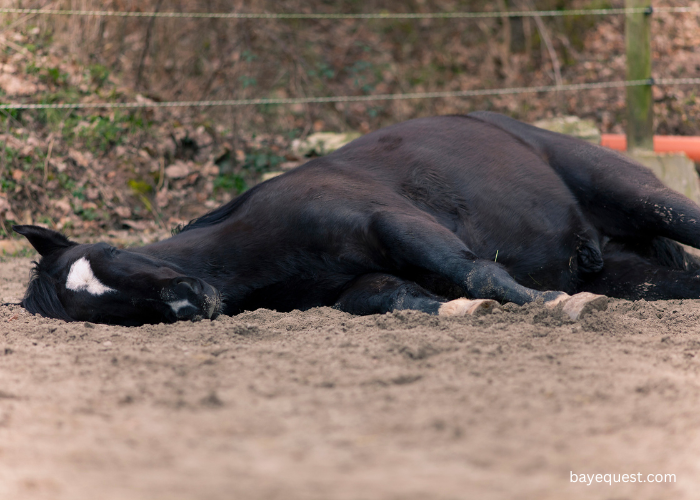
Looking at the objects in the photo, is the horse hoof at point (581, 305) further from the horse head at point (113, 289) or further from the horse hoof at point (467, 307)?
the horse head at point (113, 289)

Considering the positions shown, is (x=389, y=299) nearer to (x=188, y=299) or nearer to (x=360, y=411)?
(x=188, y=299)

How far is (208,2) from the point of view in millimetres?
7766

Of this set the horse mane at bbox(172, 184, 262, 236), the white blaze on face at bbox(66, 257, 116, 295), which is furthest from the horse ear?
the horse mane at bbox(172, 184, 262, 236)

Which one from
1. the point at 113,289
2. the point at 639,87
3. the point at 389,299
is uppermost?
the point at 639,87

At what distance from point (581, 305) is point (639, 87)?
4.02 m

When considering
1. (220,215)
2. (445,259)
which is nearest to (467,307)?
(445,259)

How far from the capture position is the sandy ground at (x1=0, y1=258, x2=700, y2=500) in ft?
4.13

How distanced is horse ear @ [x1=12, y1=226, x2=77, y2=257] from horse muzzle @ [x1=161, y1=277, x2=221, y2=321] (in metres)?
0.77

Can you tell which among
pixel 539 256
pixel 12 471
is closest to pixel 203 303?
pixel 12 471

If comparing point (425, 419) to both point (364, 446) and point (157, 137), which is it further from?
point (157, 137)

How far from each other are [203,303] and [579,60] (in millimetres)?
8883

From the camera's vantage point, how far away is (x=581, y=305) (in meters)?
2.50

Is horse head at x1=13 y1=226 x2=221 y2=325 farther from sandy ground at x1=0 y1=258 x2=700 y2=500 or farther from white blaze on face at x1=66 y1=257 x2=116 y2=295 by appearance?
sandy ground at x1=0 y1=258 x2=700 y2=500

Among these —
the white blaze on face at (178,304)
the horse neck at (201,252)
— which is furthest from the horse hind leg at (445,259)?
the white blaze on face at (178,304)
